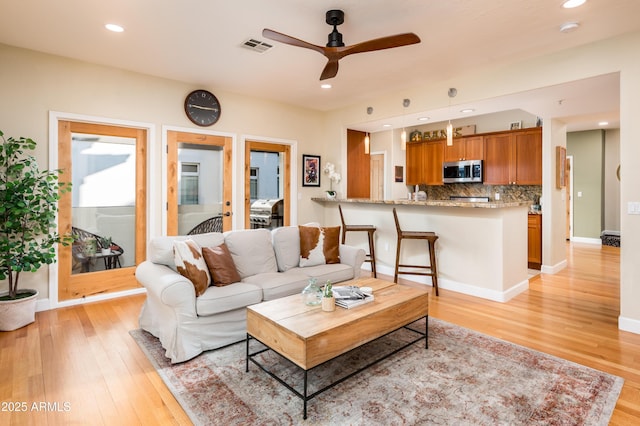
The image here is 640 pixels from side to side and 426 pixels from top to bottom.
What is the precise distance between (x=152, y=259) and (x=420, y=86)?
3901 mm

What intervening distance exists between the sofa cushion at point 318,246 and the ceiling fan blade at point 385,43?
1.86 metres

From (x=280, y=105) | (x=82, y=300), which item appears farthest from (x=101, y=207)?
(x=280, y=105)

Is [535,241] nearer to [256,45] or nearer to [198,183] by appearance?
[256,45]

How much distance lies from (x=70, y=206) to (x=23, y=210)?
738 mm

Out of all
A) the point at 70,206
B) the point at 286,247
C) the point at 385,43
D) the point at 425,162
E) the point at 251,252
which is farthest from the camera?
the point at 425,162

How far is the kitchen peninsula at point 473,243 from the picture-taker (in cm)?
396

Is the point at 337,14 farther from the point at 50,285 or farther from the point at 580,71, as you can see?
the point at 50,285

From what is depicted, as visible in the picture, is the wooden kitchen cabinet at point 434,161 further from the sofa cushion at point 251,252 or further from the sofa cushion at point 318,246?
the sofa cushion at point 251,252

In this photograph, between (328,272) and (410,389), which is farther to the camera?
(328,272)

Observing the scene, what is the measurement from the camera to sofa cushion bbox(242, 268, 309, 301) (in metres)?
3.01

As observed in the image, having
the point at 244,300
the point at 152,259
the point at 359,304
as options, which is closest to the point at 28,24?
the point at 152,259

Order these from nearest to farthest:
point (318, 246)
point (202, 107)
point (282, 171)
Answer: point (318, 246) < point (202, 107) < point (282, 171)

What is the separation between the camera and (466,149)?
7.07 metres

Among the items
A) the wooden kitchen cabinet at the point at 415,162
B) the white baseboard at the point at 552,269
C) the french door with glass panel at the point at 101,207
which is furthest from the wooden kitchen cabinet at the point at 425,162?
the french door with glass panel at the point at 101,207
